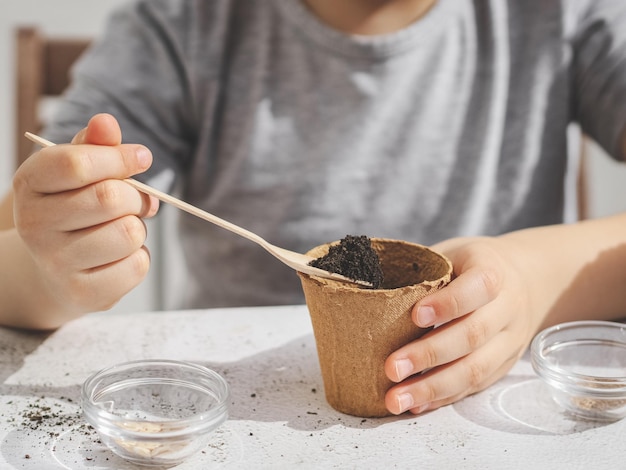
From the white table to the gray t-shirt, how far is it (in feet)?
0.97

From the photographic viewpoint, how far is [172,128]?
95 centimetres

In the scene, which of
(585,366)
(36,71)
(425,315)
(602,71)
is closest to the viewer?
(425,315)

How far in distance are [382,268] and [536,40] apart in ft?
1.62

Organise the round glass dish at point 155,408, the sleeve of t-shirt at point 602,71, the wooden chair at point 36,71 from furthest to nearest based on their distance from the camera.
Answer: the wooden chair at point 36,71 < the sleeve of t-shirt at point 602,71 < the round glass dish at point 155,408

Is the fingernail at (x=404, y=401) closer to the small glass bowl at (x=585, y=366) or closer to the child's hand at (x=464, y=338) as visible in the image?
the child's hand at (x=464, y=338)

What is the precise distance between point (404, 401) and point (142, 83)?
22.0 inches

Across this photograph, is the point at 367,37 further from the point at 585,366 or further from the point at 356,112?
the point at 585,366

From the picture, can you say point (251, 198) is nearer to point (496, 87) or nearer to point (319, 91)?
point (319, 91)

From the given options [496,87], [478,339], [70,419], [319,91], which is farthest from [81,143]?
[496,87]

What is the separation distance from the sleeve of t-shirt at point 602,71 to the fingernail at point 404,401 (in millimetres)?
515

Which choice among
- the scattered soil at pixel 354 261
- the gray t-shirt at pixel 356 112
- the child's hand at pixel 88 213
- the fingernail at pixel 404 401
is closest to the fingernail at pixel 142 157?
the child's hand at pixel 88 213

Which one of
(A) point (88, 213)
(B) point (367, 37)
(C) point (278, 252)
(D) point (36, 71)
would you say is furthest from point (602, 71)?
(D) point (36, 71)

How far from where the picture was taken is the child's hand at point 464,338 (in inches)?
20.7

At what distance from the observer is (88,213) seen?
0.55 m
